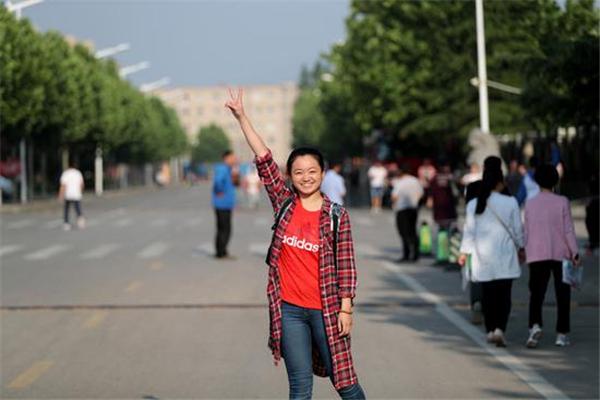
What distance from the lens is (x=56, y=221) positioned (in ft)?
138

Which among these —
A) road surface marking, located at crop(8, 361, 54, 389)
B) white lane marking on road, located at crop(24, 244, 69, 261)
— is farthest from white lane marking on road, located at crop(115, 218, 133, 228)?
road surface marking, located at crop(8, 361, 54, 389)

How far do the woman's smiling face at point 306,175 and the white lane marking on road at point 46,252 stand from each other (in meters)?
18.2

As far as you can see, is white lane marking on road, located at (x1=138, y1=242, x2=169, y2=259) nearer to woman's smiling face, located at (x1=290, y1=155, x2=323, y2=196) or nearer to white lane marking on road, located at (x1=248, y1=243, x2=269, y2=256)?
white lane marking on road, located at (x1=248, y1=243, x2=269, y2=256)

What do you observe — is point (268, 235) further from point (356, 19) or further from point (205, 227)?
point (356, 19)

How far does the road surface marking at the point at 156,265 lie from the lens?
70.3ft

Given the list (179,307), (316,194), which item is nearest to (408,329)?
(179,307)

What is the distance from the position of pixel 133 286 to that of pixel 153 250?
8.40 meters

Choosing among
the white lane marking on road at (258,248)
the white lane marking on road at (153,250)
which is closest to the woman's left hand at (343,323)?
the white lane marking on road at (258,248)

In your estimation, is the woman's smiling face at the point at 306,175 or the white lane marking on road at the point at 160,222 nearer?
the woman's smiling face at the point at 306,175

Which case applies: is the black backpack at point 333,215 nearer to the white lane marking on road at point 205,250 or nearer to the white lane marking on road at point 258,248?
the white lane marking on road at point 258,248

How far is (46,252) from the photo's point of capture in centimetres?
2602

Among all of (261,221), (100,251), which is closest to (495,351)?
(100,251)

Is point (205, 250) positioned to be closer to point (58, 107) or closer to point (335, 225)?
point (335, 225)

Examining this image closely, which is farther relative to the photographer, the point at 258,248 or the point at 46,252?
the point at 258,248
